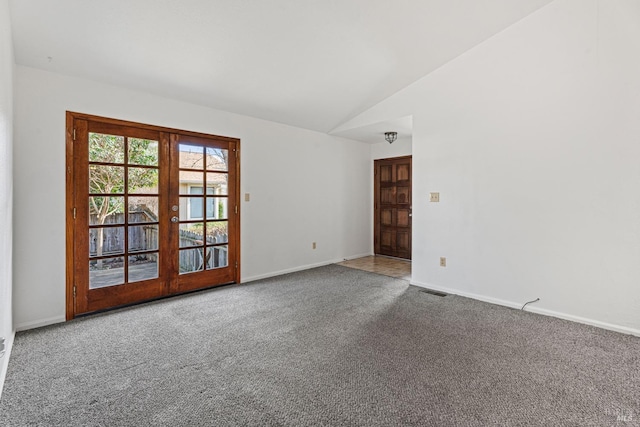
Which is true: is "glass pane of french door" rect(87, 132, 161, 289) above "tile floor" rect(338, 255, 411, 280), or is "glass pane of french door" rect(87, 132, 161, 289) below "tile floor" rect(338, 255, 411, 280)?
above

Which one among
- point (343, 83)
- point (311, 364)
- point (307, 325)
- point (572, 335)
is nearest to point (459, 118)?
point (343, 83)

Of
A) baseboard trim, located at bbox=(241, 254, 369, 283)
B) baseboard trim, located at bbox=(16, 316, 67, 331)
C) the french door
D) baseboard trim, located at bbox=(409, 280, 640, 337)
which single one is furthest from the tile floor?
baseboard trim, located at bbox=(16, 316, 67, 331)

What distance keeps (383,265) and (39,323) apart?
4.49 m

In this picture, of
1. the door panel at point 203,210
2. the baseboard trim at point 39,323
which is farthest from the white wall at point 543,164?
the baseboard trim at point 39,323

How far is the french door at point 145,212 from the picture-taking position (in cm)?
304

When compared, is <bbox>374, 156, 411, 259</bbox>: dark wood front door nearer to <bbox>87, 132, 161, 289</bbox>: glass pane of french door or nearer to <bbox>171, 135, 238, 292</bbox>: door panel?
<bbox>171, 135, 238, 292</bbox>: door panel

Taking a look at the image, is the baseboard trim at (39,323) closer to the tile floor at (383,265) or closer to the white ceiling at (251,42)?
the white ceiling at (251,42)

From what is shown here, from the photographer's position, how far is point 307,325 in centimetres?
285

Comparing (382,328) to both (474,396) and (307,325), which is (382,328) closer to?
(307,325)

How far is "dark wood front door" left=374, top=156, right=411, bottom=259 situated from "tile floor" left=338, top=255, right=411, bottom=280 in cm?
28

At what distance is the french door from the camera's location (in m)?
3.04

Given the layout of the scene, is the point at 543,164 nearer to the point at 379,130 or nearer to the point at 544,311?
the point at 544,311

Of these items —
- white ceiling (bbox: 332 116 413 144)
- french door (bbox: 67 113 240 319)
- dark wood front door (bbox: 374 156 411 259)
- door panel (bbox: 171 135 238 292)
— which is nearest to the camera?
french door (bbox: 67 113 240 319)

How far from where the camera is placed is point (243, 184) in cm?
425
